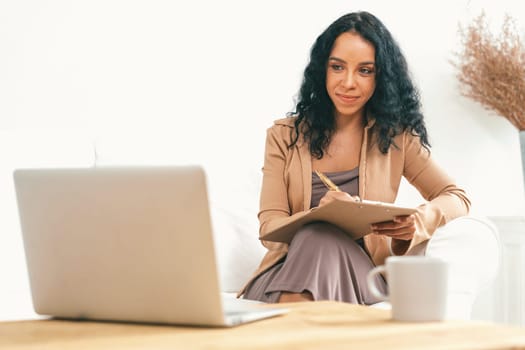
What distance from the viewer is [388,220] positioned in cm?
202

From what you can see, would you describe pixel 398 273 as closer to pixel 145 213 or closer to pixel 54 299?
pixel 145 213

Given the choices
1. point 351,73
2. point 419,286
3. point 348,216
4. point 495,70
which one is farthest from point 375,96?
point 419,286

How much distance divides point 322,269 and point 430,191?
2.22ft

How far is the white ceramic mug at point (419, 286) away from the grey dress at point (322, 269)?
2.41ft

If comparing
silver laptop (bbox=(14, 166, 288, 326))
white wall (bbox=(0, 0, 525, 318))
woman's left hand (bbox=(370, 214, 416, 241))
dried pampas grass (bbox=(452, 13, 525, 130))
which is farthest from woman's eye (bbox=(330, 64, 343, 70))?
silver laptop (bbox=(14, 166, 288, 326))

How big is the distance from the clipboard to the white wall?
1.68 feet

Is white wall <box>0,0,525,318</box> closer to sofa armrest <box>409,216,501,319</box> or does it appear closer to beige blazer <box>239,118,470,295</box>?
beige blazer <box>239,118,470,295</box>

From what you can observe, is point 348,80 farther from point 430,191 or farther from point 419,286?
point 419,286

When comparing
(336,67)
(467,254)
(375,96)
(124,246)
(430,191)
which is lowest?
(467,254)

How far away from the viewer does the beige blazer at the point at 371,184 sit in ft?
7.30

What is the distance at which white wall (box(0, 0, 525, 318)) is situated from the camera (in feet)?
8.08

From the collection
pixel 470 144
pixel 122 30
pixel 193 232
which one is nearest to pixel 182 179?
pixel 193 232

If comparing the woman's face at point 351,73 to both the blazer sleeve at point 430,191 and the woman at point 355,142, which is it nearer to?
the woman at point 355,142

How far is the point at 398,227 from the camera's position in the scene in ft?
6.66
